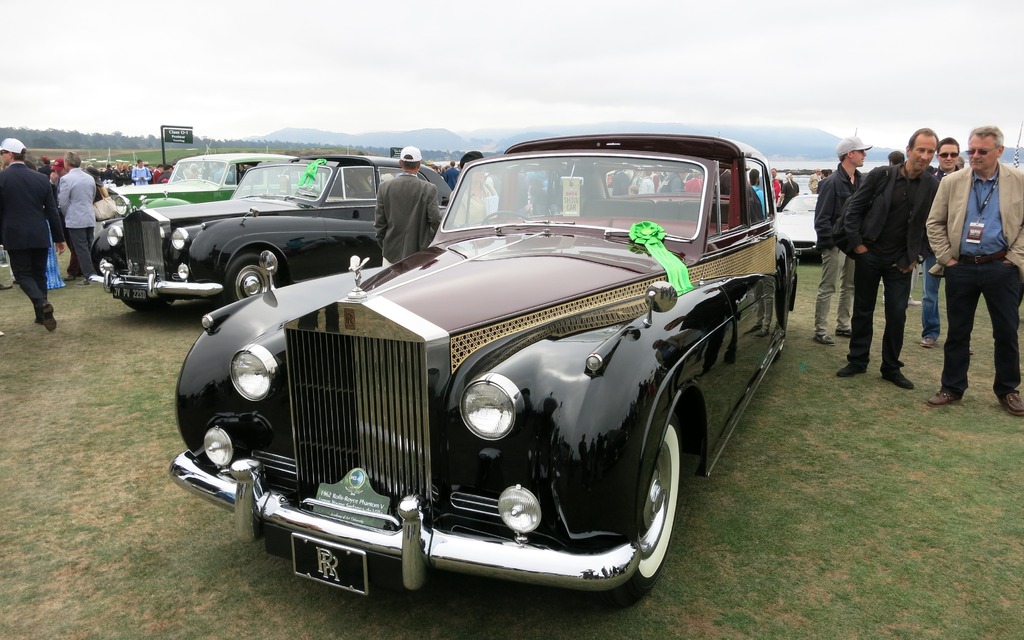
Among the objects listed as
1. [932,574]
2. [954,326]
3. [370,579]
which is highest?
[954,326]

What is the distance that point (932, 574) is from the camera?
9.99 ft

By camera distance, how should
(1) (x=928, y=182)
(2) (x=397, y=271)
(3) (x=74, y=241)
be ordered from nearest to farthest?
(2) (x=397, y=271)
(1) (x=928, y=182)
(3) (x=74, y=241)

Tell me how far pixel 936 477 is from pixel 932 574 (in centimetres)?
116

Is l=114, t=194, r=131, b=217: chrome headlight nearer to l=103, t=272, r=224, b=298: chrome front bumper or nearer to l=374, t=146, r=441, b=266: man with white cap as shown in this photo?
l=103, t=272, r=224, b=298: chrome front bumper

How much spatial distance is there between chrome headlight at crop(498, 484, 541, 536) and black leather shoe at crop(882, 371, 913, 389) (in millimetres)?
4490

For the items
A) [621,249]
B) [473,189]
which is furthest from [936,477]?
[473,189]

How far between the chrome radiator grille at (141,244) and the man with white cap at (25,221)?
0.78 metres

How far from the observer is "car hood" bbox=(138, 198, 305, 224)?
25.3 ft

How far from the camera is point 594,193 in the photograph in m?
4.18

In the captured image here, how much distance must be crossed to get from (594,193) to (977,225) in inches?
111

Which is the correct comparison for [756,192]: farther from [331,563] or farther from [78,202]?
[78,202]

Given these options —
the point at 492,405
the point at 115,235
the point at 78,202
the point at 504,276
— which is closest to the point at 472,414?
the point at 492,405

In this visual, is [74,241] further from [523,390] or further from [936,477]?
[936,477]

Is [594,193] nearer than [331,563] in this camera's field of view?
No
